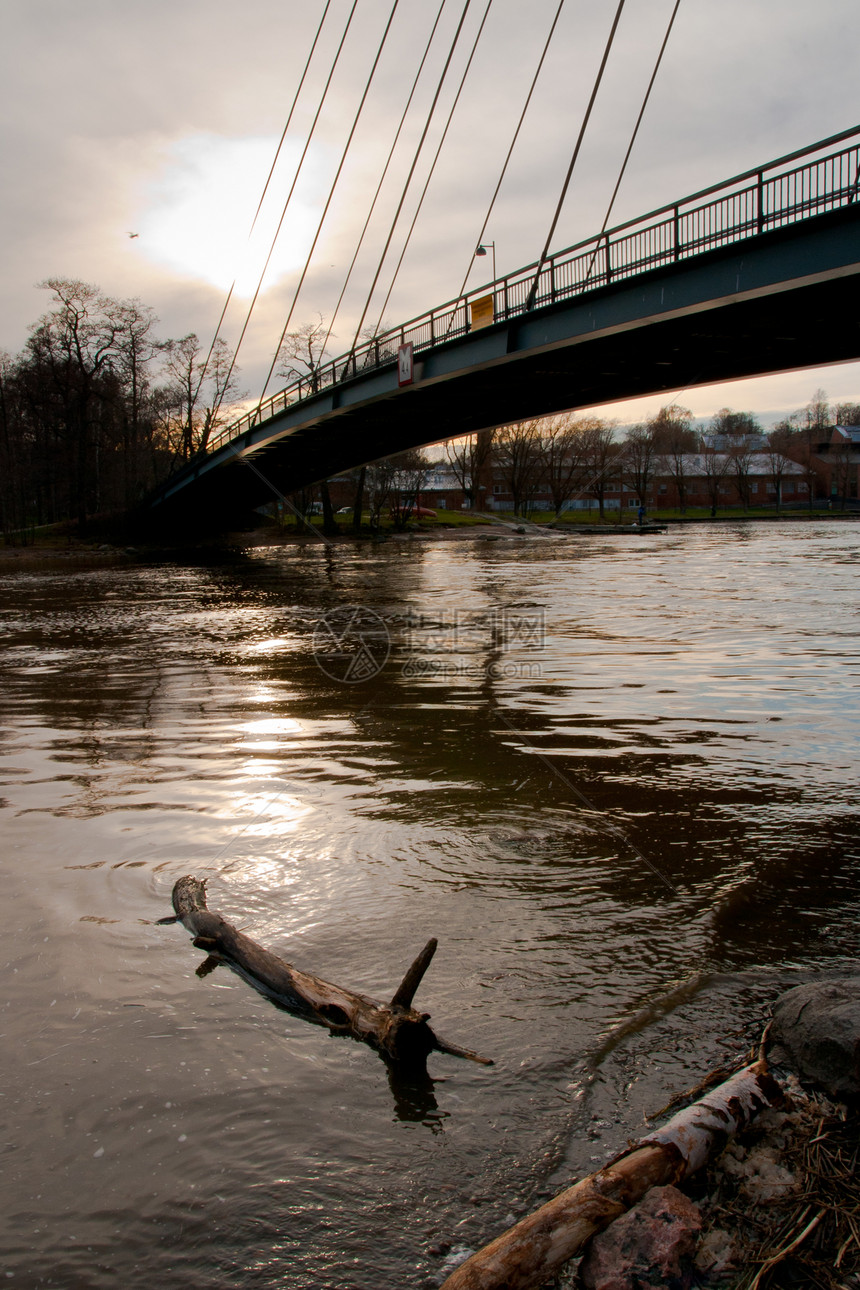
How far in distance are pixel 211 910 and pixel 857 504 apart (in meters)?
126

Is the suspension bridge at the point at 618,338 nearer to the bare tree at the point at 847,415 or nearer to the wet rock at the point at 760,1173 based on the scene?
the wet rock at the point at 760,1173

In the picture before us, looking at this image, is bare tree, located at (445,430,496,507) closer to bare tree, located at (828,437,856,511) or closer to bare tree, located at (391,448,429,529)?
bare tree, located at (391,448,429,529)

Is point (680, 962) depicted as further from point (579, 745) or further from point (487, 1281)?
point (579, 745)

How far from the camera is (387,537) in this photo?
228ft

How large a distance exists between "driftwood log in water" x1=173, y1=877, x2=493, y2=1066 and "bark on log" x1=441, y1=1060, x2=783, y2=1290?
101 cm

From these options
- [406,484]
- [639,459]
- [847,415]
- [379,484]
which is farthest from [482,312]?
[847,415]

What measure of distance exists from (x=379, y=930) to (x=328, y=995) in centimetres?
89

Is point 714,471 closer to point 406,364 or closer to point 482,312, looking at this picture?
point 406,364

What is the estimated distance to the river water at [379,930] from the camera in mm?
3139

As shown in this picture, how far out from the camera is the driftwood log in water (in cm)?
376

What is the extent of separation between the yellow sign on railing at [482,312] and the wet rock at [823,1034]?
28090mm

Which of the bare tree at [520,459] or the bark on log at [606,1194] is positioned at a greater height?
the bare tree at [520,459]

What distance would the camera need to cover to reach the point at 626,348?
88.7 ft

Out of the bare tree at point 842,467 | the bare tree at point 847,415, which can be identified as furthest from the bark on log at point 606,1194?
the bare tree at point 847,415
